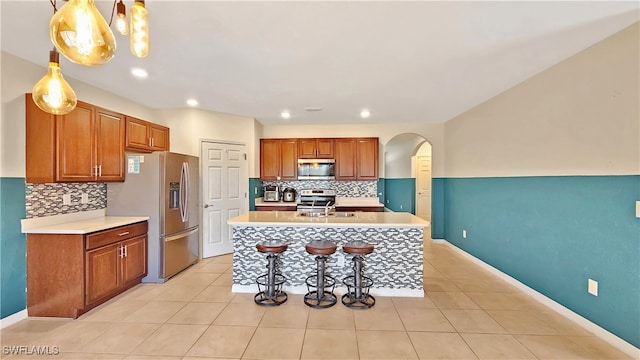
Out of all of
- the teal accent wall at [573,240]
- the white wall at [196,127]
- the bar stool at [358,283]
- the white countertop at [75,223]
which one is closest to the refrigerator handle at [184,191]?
the white countertop at [75,223]

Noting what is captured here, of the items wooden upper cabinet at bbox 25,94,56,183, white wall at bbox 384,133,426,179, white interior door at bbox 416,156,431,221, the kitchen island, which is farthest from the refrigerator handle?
white interior door at bbox 416,156,431,221

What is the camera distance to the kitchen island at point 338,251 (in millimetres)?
3240

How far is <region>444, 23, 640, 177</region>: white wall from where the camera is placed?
223 cm

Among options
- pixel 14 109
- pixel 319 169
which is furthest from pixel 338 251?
pixel 14 109

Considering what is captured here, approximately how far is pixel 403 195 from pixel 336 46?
6.30m

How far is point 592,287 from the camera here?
2.51 meters

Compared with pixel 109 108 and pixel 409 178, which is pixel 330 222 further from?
pixel 409 178

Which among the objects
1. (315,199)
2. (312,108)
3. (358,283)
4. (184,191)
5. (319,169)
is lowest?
(358,283)

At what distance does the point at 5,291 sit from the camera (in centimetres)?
259

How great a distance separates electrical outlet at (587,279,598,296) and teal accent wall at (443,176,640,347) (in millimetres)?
32

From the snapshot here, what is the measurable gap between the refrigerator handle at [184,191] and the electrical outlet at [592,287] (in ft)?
15.2

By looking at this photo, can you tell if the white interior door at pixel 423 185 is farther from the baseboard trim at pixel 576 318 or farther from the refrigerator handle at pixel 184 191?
the refrigerator handle at pixel 184 191

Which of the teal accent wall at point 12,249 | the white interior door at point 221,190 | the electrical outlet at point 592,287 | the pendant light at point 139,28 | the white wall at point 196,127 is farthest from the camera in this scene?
the white interior door at point 221,190

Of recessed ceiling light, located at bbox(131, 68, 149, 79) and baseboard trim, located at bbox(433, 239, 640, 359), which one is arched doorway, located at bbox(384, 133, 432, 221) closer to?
baseboard trim, located at bbox(433, 239, 640, 359)
